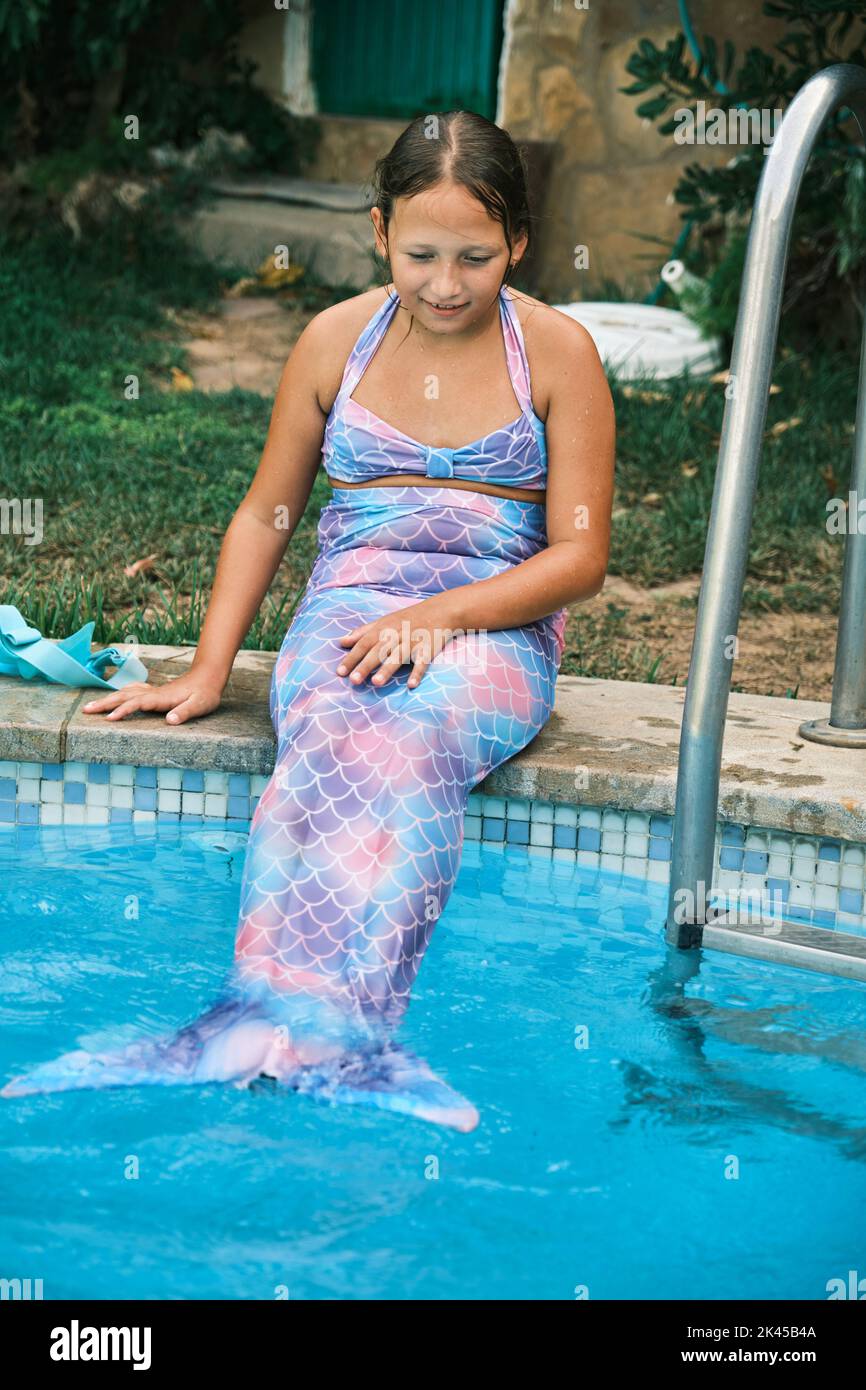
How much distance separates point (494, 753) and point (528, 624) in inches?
10.4

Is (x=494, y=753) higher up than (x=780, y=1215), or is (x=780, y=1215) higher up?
(x=494, y=753)

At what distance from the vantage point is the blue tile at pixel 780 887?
2.80 meters

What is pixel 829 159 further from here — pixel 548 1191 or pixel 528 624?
pixel 548 1191

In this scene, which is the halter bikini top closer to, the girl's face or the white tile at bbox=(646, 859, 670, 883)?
the girl's face

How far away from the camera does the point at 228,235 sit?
7715mm

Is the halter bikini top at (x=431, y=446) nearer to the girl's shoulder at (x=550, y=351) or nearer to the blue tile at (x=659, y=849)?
the girl's shoulder at (x=550, y=351)

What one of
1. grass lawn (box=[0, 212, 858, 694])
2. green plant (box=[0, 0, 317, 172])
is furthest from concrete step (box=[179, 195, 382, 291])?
grass lawn (box=[0, 212, 858, 694])

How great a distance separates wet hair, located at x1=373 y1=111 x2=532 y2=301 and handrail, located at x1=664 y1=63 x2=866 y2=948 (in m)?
0.45

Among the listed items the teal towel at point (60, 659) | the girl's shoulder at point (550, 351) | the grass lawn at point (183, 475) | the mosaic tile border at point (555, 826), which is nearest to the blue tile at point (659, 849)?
the mosaic tile border at point (555, 826)

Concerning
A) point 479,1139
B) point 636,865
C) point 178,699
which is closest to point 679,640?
point 636,865

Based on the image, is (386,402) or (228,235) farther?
(228,235)

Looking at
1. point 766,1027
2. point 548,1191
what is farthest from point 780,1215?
point 766,1027

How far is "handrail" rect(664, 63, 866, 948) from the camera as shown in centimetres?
225

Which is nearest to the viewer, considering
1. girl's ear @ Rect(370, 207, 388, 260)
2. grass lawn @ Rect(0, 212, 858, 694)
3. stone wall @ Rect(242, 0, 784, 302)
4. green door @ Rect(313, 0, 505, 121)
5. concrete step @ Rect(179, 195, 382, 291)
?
girl's ear @ Rect(370, 207, 388, 260)
